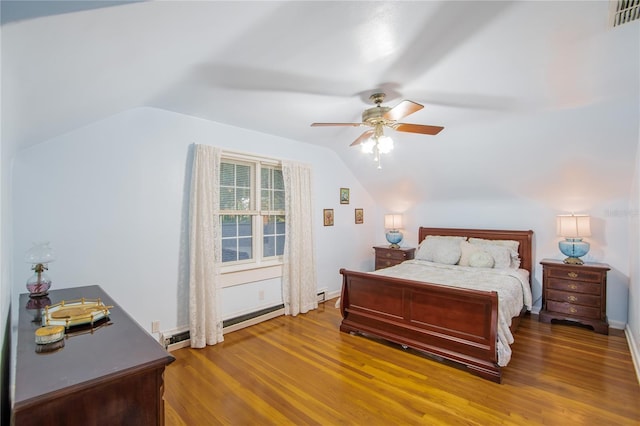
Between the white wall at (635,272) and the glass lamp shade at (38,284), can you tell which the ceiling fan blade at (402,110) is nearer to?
the white wall at (635,272)

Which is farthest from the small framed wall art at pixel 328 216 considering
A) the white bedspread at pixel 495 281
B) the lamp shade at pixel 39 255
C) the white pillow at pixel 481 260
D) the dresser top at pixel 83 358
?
the dresser top at pixel 83 358

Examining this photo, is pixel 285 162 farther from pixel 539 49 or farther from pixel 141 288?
pixel 539 49

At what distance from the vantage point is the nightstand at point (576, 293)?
3.41 metres

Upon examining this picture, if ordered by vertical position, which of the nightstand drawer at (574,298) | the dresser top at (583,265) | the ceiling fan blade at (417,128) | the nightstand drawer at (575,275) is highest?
the ceiling fan blade at (417,128)

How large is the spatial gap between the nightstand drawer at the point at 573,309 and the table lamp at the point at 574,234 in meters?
0.51

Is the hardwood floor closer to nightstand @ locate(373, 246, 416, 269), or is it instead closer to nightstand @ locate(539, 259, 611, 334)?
nightstand @ locate(539, 259, 611, 334)

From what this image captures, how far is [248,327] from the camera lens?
3.64m

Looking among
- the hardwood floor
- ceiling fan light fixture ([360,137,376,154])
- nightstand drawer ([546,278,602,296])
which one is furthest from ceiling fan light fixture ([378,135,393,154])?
nightstand drawer ([546,278,602,296])

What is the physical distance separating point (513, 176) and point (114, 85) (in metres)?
A: 4.25

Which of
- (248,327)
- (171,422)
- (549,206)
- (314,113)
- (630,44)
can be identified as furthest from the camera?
(549,206)

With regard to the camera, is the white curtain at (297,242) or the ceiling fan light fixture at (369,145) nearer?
the ceiling fan light fixture at (369,145)

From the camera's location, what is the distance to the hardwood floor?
205 cm

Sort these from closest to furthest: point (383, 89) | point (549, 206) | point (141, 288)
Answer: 1. point (383, 89)
2. point (141, 288)
3. point (549, 206)

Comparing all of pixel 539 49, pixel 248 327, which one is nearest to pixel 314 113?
pixel 539 49
